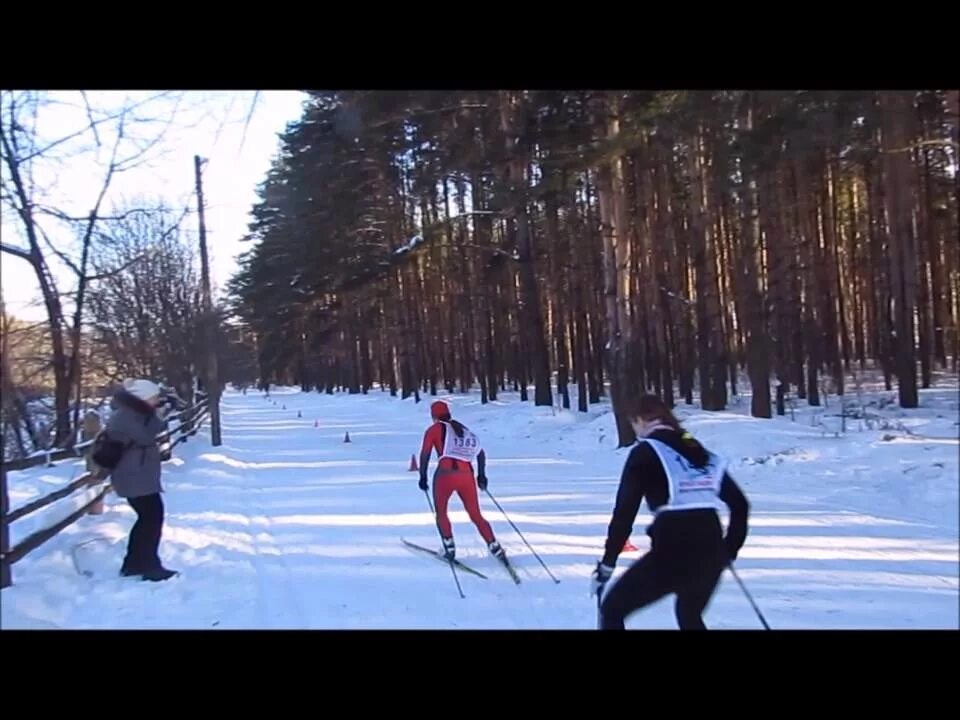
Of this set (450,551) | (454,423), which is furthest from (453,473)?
(450,551)

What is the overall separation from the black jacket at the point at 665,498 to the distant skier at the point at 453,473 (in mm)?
1203

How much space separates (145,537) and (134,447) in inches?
16.1

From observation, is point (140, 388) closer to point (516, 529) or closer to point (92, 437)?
point (92, 437)

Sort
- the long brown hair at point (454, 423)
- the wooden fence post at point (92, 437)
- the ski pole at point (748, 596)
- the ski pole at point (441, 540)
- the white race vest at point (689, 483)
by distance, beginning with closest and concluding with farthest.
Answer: the white race vest at point (689, 483) → the ski pole at point (748, 596) → the wooden fence post at point (92, 437) → the ski pole at point (441, 540) → the long brown hair at point (454, 423)

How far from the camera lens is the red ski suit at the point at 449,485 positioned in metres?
4.44

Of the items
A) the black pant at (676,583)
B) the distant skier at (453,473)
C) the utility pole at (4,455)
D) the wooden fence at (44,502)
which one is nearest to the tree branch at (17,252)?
the utility pole at (4,455)

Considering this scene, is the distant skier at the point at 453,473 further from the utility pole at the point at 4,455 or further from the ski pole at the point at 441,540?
the utility pole at the point at 4,455

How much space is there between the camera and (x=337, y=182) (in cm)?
562

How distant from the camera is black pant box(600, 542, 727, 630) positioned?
321cm
